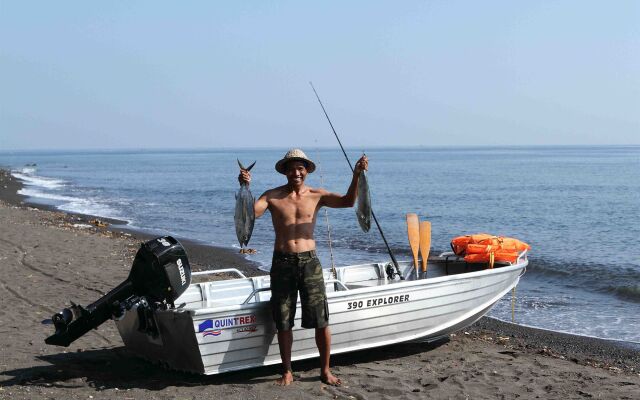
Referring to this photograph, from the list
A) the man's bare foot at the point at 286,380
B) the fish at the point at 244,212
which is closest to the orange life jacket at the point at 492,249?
the man's bare foot at the point at 286,380

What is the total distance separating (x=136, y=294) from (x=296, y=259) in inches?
53.4

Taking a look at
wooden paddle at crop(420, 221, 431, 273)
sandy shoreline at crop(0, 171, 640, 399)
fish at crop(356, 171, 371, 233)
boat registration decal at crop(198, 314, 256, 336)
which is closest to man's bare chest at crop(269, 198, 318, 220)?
fish at crop(356, 171, 371, 233)

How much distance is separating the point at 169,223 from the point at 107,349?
1742 cm

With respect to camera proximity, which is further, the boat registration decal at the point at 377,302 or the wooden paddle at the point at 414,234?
the wooden paddle at the point at 414,234

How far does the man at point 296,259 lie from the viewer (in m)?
6.08

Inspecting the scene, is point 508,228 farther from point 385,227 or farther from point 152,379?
point 152,379

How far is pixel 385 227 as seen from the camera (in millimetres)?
24141

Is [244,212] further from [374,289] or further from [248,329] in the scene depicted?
[374,289]

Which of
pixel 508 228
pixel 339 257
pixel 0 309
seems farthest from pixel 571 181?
pixel 0 309

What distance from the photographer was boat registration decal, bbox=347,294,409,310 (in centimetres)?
671

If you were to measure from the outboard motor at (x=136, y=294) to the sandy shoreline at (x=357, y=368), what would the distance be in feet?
1.58

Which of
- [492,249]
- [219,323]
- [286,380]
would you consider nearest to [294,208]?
[219,323]

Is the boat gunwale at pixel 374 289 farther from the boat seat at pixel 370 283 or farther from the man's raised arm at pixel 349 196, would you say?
the boat seat at pixel 370 283

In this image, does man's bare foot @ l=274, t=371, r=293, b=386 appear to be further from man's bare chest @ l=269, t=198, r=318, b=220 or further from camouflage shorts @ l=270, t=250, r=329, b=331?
man's bare chest @ l=269, t=198, r=318, b=220
